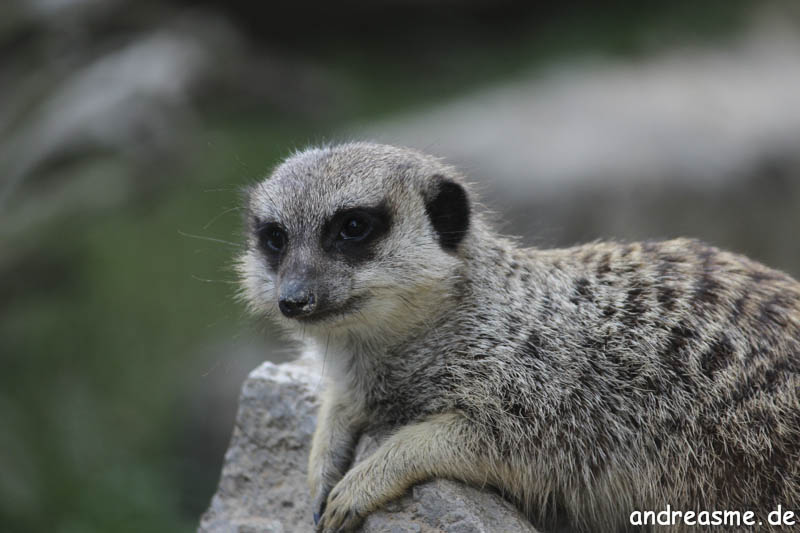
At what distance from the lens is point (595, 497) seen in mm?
3645

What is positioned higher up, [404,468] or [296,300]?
[296,300]

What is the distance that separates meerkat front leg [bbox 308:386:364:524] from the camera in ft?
12.5

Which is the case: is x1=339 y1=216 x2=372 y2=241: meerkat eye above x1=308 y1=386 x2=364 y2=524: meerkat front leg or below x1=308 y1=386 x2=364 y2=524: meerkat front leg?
above

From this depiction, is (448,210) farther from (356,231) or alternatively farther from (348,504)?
(348,504)

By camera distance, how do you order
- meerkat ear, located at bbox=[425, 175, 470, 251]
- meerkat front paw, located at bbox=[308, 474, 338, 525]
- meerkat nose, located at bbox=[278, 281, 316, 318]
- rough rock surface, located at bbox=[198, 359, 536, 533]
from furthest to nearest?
rough rock surface, located at bbox=[198, 359, 536, 533] → meerkat ear, located at bbox=[425, 175, 470, 251] → meerkat front paw, located at bbox=[308, 474, 338, 525] → meerkat nose, located at bbox=[278, 281, 316, 318]

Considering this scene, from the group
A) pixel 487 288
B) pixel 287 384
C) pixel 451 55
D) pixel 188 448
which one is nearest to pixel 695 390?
pixel 487 288

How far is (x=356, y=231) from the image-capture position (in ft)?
12.0

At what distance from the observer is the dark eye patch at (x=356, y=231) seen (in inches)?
141

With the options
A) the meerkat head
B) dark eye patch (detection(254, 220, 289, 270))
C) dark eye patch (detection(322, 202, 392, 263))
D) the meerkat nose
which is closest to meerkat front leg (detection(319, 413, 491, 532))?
the meerkat head

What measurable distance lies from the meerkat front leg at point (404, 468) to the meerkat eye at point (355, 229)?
0.74 meters

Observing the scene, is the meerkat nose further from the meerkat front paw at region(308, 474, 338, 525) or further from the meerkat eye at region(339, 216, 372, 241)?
the meerkat front paw at region(308, 474, 338, 525)

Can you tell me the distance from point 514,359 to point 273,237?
3.41 feet

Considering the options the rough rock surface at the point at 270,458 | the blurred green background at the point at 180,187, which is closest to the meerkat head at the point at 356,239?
the rough rock surface at the point at 270,458

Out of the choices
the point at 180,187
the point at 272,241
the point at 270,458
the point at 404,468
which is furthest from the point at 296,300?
the point at 180,187
